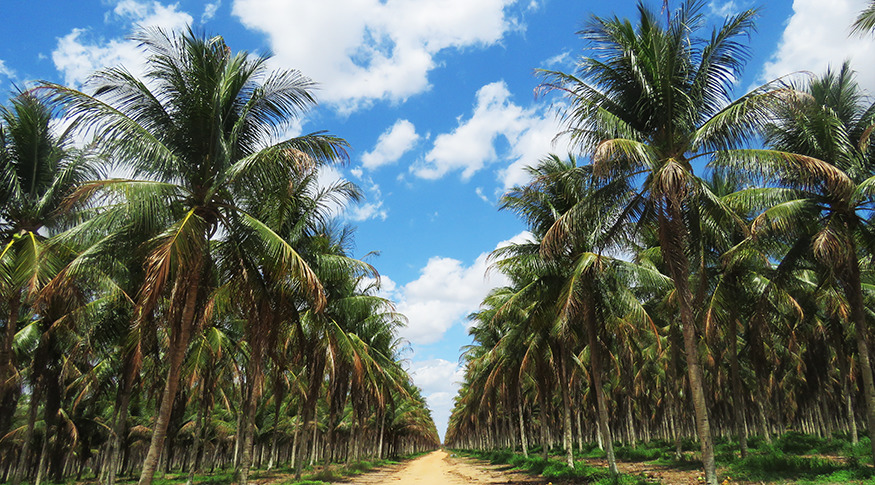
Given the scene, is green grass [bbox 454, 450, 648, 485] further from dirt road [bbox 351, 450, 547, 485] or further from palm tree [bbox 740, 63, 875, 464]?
palm tree [bbox 740, 63, 875, 464]

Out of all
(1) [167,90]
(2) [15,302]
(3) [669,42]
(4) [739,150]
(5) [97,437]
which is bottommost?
(5) [97,437]

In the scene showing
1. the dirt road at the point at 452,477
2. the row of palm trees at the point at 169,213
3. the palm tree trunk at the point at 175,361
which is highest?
the row of palm trees at the point at 169,213

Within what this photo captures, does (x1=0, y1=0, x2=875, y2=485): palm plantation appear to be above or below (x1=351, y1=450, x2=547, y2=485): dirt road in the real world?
above

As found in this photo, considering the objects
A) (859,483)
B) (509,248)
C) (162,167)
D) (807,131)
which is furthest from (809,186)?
(162,167)

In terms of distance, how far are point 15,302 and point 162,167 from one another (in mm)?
6640

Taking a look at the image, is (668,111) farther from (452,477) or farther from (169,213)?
(452,477)

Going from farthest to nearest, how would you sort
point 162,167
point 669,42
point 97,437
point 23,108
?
point 97,437 → point 23,108 → point 669,42 → point 162,167

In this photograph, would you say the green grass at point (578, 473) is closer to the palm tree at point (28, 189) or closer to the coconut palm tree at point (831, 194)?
the coconut palm tree at point (831, 194)

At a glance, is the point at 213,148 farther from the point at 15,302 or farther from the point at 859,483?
the point at 859,483

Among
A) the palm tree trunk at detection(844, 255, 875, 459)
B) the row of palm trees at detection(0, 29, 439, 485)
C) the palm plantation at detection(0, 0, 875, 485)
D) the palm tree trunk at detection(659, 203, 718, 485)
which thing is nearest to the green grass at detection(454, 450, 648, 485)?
the palm plantation at detection(0, 0, 875, 485)

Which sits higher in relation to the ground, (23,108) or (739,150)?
(23,108)

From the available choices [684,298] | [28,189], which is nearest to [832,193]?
[684,298]

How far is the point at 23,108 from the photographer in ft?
40.0

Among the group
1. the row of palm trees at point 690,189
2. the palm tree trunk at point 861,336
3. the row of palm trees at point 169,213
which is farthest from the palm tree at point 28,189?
the palm tree trunk at point 861,336
